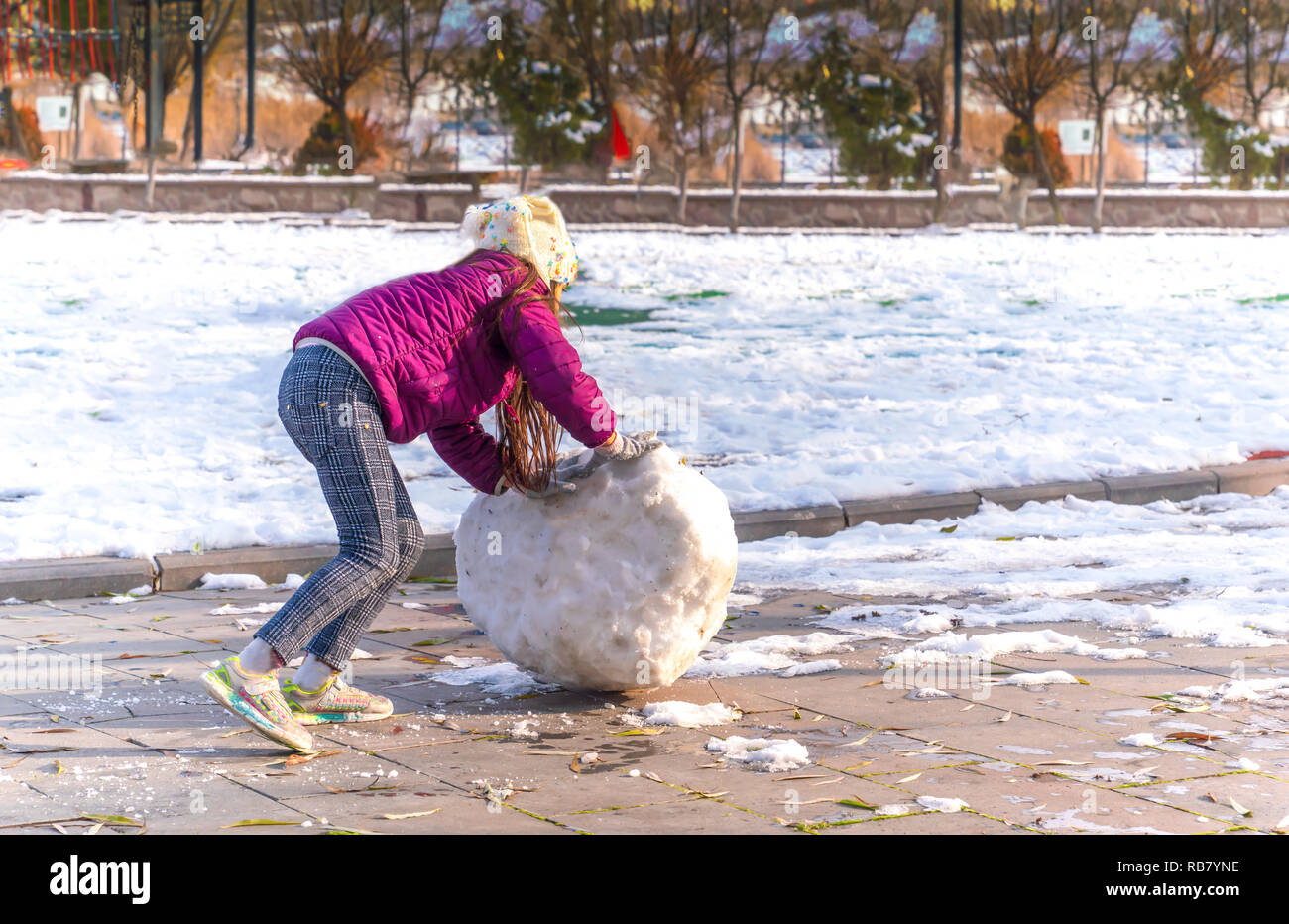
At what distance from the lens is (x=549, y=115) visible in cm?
3033

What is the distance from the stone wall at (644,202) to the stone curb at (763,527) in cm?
1986

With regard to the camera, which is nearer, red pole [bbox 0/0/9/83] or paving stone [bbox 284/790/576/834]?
paving stone [bbox 284/790/576/834]

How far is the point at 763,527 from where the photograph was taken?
7918mm

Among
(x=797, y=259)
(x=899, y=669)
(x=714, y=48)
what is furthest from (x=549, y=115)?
(x=899, y=669)

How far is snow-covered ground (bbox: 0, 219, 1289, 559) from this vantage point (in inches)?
339

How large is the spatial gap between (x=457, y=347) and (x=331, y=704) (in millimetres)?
1163

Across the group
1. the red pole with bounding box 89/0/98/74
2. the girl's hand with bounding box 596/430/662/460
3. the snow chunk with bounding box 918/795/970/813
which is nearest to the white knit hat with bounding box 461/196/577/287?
the girl's hand with bounding box 596/430/662/460

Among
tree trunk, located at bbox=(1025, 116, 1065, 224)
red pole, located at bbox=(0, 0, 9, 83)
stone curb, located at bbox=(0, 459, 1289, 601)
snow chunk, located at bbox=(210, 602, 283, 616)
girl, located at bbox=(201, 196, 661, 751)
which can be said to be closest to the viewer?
girl, located at bbox=(201, 196, 661, 751)

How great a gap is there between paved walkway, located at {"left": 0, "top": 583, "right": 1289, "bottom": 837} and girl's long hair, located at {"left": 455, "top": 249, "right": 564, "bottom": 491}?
748mm

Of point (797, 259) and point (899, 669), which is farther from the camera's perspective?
point (797, 259)

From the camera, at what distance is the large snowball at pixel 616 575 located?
4.85 m

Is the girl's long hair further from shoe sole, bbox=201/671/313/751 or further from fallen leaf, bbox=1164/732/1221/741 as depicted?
fallen leaf, bbox=1164/732/1221/741

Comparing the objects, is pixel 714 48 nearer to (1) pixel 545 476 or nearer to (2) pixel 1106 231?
(2) pixel 1106 231
